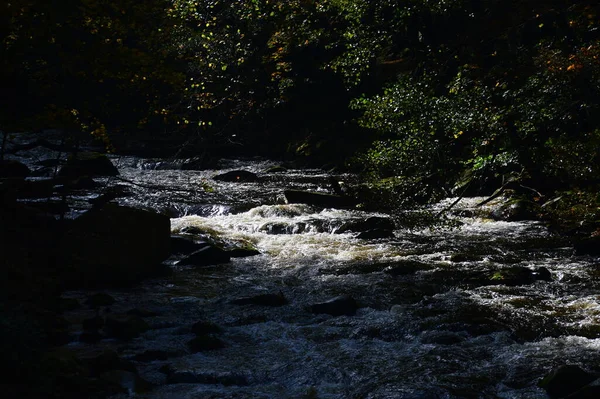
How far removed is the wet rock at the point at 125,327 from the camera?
8016 millimetres

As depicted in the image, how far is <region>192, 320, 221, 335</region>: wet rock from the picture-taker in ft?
27.6

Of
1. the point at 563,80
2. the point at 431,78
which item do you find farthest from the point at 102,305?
the point at 563,80

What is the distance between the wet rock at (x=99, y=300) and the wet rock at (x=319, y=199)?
9.48 m

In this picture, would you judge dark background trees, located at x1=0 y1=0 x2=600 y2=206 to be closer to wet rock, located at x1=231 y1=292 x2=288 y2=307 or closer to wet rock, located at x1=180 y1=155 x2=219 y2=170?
wet rock, located at x1=231 y1=292 x2=288 y2=307

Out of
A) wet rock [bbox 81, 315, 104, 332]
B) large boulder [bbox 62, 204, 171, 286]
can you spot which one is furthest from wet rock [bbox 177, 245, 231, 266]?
wet rock [bbox 81, 315, 104, 332]

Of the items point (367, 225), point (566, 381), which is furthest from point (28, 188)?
point (566, 381)

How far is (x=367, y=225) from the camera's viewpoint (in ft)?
51.0

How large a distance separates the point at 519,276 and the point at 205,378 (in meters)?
6.23

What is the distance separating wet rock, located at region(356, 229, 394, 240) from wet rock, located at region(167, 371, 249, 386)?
26.9 feet

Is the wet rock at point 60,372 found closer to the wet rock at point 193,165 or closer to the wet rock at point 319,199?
the wet rock at point 319,199

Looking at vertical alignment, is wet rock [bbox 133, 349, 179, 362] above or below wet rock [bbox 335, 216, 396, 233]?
below

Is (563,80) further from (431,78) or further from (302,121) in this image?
(302,121)

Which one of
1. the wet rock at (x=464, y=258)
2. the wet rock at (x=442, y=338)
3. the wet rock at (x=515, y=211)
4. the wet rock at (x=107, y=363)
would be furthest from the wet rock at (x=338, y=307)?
the wet rock at (x=515, y=211)

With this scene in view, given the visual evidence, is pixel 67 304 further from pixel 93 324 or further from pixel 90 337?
pixel 90 337
